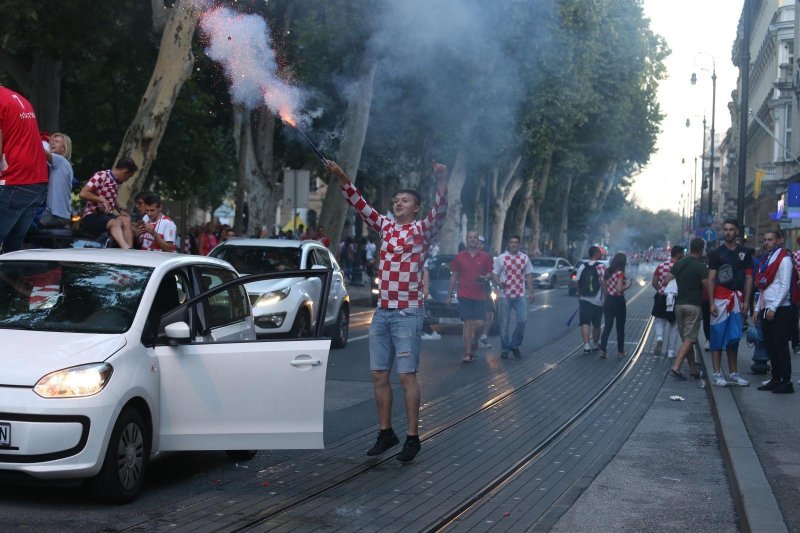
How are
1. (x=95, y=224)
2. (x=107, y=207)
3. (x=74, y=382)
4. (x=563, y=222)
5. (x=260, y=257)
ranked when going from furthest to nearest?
(x=563, y=222), (x=260, y=257), (x=107, y=207), (x=95, y=224), (x=74, y=382)

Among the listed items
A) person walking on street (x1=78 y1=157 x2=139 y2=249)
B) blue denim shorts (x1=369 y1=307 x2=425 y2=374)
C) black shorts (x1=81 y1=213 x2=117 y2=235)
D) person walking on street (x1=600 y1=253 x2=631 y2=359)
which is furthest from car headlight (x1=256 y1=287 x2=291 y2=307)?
blue denim shorts (x1=369 y1=307 x2=425 y2=374)

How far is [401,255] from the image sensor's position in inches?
322

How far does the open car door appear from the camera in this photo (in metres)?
6.83

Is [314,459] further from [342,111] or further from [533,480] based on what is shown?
→ [342,111]

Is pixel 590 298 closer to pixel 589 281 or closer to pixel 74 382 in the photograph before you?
pixel 589 281

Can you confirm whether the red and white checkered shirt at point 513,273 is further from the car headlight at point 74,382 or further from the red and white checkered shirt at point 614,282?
the car headlight at point 74,382

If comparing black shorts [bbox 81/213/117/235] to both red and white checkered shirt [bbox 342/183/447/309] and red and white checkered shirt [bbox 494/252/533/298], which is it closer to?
red and white checkered shirt [bbox 342/183/447/309]

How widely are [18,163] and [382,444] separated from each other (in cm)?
338

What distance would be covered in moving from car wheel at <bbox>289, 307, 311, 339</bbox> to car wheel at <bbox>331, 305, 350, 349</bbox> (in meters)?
1.20

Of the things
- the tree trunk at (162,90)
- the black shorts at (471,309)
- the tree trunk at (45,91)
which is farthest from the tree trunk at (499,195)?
the black shorts at (471,309)

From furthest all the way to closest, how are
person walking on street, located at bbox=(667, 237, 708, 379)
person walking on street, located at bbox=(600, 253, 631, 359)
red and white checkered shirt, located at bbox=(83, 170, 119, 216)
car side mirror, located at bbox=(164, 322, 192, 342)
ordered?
person walking on street, located at bbox=(600, 253, 631, 359) < person walking on street, located at bbox=(667, 237, 708, 379) < red and white checkered shirt, located at bbox=(83, 170, 119, 216) < car side mirror, located at bbox=(164, 322, 192, 342)

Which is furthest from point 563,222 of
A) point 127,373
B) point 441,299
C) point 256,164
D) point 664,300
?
point 127,373

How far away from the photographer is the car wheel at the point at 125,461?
6.30 metres

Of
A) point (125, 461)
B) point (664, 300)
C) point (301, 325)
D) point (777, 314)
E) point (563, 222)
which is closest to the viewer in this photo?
Answer: point (125, 461)
